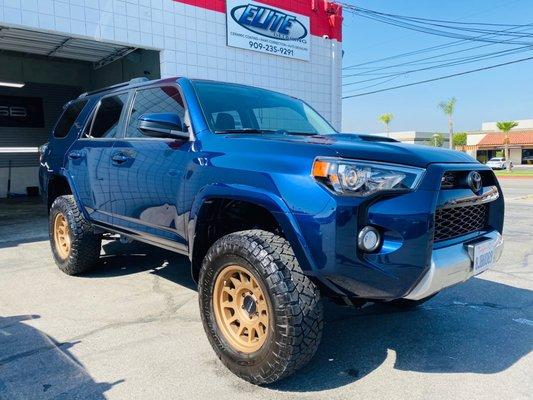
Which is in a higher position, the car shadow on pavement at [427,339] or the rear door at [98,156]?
the rear door at [98,156]

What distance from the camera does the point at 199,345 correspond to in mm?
3359

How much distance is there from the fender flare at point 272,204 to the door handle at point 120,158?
3.99 feet

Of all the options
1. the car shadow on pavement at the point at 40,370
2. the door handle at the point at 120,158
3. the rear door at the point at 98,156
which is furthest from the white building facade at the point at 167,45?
the car shadow on pavement at the point at 40,370

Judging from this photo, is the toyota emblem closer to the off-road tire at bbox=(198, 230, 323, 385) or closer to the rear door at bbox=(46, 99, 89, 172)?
the off-road tire at bbox=(198, 230, 323, 385)

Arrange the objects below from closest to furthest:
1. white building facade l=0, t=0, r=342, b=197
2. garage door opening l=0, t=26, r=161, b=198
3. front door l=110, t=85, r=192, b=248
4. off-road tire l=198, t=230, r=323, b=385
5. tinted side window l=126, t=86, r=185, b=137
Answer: off-road tire l=198, t=230, r=323, b=385, front door l=110, t=85, r=192, b=248, tinted side window l=126, t=86, r=185, b=137, white building facade l=0, t=0, r=342, b=197, garage door opening l=0, t=26, r=161, b=198

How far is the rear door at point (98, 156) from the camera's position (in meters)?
4.43

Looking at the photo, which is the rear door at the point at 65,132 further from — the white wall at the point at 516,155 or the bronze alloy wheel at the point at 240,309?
the white wall at the point at 516,155

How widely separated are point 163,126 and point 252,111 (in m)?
0.95

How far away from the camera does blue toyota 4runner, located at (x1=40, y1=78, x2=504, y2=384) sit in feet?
8.10

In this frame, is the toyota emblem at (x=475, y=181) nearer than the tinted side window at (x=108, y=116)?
Yes

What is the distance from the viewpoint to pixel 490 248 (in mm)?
2988

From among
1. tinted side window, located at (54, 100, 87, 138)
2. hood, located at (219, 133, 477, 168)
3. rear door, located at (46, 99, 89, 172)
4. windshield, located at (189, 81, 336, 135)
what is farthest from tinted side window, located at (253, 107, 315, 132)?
tinted side window, located at (54, 100, 87, 138)

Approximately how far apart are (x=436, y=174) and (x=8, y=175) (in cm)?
1807

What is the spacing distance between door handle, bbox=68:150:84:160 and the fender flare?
2.25 meters
